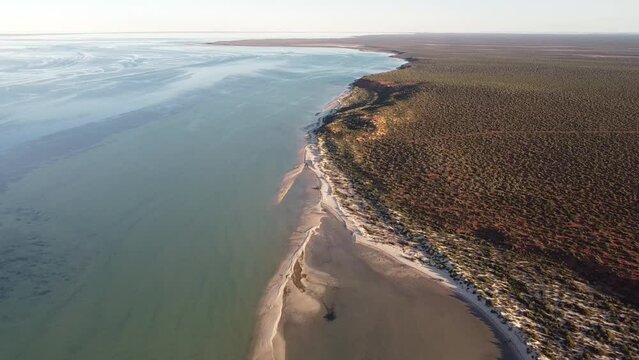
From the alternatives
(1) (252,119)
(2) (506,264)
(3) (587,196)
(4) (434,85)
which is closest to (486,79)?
(4) (434,85)

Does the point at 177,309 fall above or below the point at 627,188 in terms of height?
below

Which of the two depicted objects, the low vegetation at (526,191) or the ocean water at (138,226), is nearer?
the ocean water at (138,226)

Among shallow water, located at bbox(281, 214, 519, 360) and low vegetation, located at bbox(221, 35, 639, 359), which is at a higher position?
low vegetation, located at bbox(221, 35, 639, 359)

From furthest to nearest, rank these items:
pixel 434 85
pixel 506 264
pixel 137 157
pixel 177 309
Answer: pixel 434 85, pixel 137 157, pixel 506 264, pixel 177 309

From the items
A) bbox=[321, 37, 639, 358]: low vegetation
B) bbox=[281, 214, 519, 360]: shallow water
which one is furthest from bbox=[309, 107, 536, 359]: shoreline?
bbox=[321, 37, 639, 358]: low vegetation

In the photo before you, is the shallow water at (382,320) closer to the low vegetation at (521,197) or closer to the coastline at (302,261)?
the coastline at (302,261)

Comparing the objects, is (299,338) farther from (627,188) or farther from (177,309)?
(627,188)

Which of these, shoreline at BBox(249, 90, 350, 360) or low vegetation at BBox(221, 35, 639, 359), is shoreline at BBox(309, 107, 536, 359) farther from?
shoreline at BBox(249, 90, 350, 360)

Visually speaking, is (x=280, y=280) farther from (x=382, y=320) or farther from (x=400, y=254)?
(x=400, y=254)

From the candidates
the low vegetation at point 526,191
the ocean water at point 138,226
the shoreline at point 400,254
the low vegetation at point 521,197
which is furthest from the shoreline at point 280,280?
the low vegetation at point 526,191
